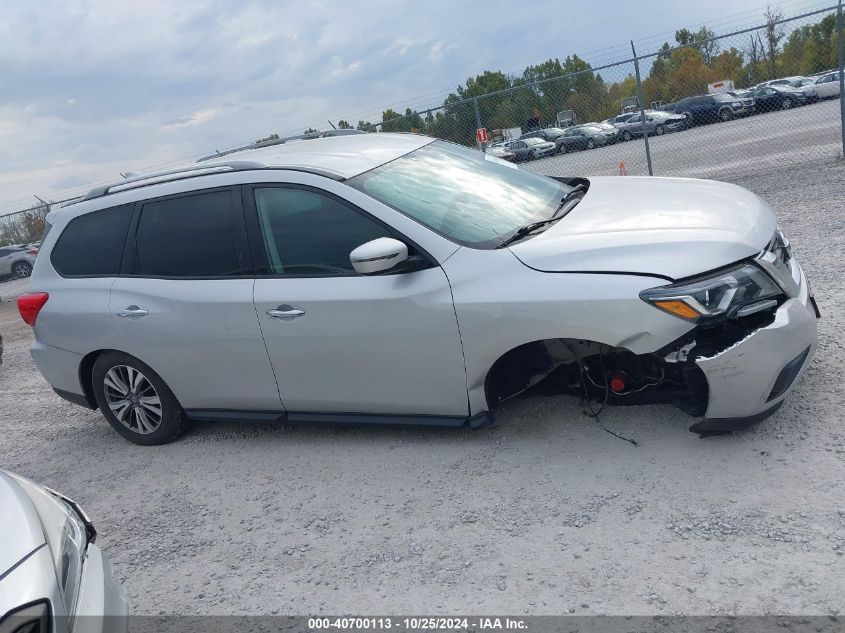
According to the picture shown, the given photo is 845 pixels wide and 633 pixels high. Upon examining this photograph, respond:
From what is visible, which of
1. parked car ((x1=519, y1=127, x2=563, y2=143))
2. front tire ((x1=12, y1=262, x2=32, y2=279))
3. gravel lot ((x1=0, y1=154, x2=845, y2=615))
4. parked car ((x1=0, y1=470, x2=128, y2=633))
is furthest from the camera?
front tire ((x1=12, y1=262, x2=32, y2=279))

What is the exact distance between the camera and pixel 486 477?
13.4 feet

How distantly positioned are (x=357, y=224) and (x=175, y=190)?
1.45 m

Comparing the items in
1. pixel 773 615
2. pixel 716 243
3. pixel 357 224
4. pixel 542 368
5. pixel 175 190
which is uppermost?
pixel 175 190

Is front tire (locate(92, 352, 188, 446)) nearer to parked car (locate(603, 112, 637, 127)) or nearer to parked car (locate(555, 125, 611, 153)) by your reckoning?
parked car (locate(555, 125, 611, 153))

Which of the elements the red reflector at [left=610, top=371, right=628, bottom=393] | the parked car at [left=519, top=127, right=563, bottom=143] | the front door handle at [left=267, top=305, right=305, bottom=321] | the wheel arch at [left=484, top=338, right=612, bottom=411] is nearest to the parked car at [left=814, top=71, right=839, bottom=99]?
the parked car at [left=519, top=127, right=563, bottom=143]

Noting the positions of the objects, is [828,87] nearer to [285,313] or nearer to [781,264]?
[781,264]

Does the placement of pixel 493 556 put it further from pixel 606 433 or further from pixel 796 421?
pixel 796 421

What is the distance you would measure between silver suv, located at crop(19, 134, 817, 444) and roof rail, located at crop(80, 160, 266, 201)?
0.02 metres

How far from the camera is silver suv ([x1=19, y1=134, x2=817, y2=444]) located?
371cm

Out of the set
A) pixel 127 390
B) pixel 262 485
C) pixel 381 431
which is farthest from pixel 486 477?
pixel 127 390

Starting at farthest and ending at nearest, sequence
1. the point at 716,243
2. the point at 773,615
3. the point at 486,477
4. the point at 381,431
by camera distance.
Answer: the point at 381,431 → the point at 486,477 → the point at 716,243 → the point at 773,615

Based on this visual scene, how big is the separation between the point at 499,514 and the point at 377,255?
141cm

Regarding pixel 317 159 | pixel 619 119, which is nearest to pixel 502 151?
pixel 619 119

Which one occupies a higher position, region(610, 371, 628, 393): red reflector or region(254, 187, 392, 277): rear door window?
region(254, 187, 392, 277): rear door window
